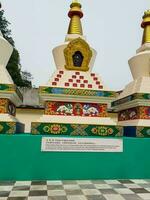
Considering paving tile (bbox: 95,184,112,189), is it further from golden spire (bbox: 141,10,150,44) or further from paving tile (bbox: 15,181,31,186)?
golden spire (bbox: 141,10,150,44)

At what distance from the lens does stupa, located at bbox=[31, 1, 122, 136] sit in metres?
5.74

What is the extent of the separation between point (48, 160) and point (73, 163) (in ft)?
1.83

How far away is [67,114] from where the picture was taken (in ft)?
19.8

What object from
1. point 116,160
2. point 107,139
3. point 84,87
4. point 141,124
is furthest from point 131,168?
point 84,87

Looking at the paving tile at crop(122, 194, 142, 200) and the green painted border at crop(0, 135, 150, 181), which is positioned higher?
the green painted border at crop(0, 135, 150, 181)

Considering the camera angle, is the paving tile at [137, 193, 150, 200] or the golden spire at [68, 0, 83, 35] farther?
the golden spire at [68, 0, 83, 35]

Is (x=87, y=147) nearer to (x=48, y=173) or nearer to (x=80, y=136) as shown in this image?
(x=80, y=136)

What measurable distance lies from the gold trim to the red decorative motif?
3.57 feet

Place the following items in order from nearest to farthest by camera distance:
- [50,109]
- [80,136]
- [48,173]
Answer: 1. [48,173]
2. [80,136]
3. [50,109]

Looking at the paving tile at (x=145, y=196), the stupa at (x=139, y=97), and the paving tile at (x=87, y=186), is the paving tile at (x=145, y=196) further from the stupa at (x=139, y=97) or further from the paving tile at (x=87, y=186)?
the stupa at (x=139, y=97)

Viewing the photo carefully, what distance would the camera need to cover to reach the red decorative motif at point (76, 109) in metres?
6.03

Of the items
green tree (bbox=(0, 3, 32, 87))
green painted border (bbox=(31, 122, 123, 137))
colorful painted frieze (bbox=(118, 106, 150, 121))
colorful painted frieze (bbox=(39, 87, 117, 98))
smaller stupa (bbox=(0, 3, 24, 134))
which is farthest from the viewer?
green tree (bbox=(0, 3, 32, 87))

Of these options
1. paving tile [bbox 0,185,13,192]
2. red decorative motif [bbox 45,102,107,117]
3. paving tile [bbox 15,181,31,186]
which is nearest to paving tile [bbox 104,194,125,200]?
paving tile [bbox 15,181,31,186]

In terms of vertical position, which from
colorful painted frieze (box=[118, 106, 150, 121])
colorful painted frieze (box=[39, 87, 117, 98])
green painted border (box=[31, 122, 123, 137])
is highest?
colorful painted frieze (box=[39, 87, 117, 98])
